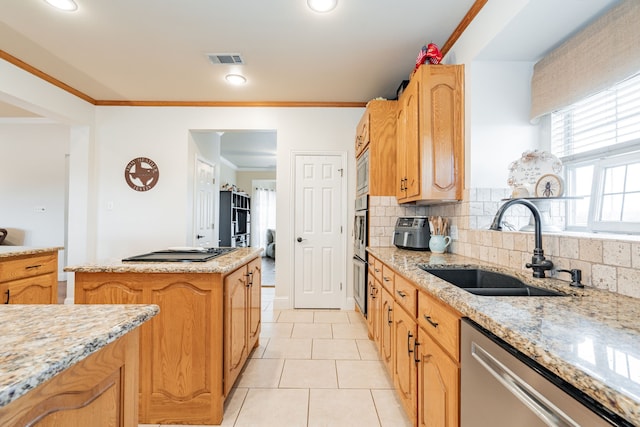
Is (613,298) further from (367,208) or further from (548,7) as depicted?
(367,208)

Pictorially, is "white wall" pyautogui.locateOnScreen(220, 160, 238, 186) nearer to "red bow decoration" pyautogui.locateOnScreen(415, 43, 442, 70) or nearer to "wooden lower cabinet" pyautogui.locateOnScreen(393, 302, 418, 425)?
"red bow decoration" pyautogui.locateOnScreen(415, 43, 442, 70)

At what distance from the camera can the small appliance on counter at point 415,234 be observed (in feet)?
8.31

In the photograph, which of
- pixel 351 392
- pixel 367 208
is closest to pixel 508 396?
pixel 351 392

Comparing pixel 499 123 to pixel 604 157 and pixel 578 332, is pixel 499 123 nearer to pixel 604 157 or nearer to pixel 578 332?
pixel 604 157

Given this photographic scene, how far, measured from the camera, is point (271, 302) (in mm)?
4031

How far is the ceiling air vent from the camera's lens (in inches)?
108

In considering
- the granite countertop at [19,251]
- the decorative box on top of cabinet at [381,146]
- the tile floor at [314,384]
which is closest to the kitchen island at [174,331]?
the tile floor at [314,384]

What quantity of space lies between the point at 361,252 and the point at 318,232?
797 millimetres

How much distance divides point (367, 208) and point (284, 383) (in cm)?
173

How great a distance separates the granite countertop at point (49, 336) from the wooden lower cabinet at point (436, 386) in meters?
1.02

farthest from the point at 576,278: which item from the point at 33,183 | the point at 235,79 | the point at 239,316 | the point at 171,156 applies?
the point at 33,183

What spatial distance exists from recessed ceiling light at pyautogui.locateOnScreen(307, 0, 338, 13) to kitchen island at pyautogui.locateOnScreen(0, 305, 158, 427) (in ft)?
6.98

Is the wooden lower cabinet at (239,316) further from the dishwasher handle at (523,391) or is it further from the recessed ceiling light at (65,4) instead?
the recessed ceiling light at (65,4)

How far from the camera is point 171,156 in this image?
386 centimetres
